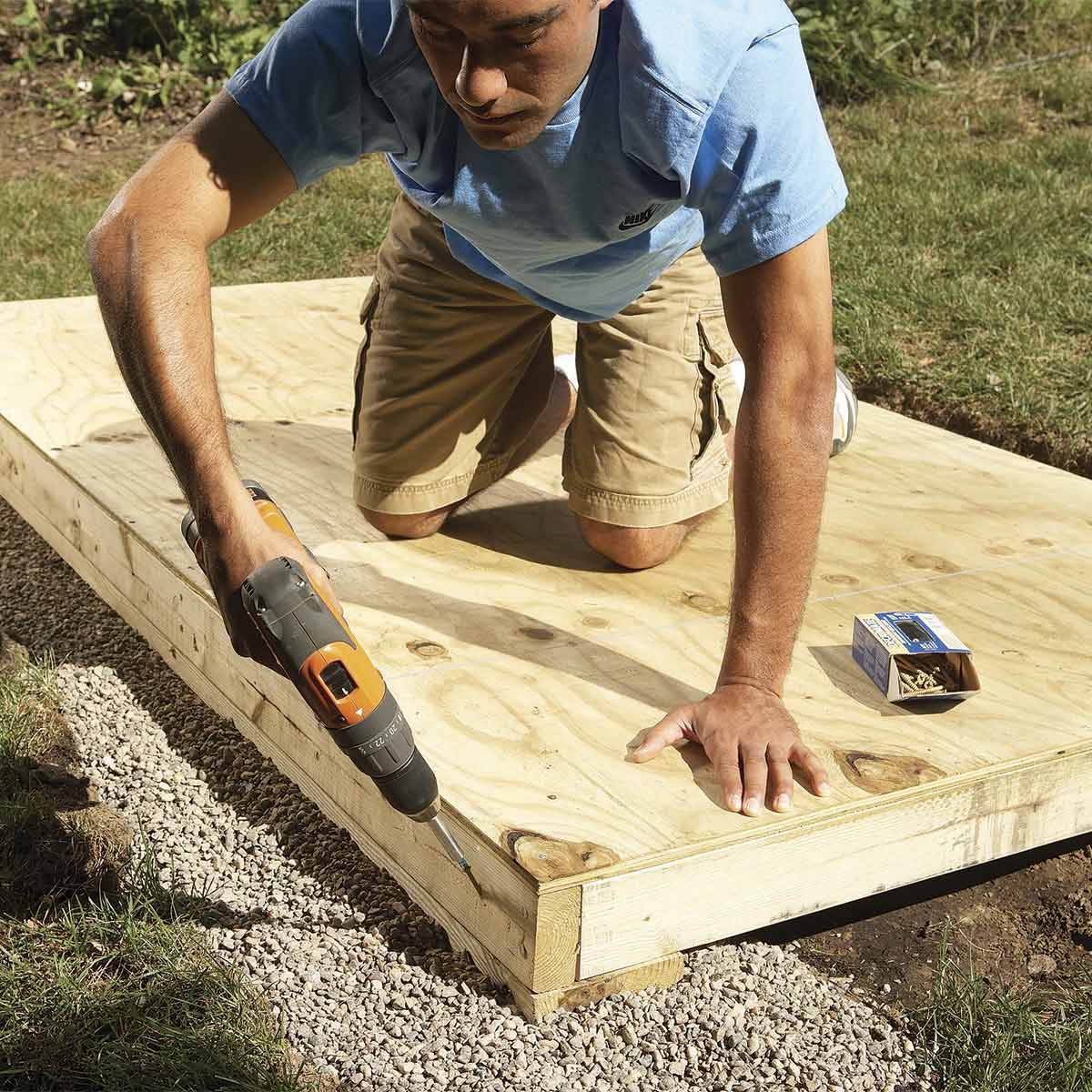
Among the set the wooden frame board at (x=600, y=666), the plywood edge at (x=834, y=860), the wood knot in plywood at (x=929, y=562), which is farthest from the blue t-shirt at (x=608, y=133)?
the wood knot in plywood at (x=929, y=562)

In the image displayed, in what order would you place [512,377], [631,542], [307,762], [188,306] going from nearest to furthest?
[188,306]
[307,762]
[631,542]
[512,377]

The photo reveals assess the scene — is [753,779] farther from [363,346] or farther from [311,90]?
[363,346]

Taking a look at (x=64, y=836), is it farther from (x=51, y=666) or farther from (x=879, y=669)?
(x=879, y=669)

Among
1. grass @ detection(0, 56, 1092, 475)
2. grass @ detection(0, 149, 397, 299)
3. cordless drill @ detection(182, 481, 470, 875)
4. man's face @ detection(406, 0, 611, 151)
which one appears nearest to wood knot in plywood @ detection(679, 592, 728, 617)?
cordless drill @ detection(182, 481, 470, 875)

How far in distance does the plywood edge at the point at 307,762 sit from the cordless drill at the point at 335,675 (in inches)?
7.5

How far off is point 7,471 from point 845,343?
9.14 feet

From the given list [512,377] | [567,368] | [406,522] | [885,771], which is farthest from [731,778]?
[567,368]

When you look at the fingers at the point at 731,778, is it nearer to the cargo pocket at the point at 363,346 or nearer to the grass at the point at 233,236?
the cargo pocket at the point at 363,346

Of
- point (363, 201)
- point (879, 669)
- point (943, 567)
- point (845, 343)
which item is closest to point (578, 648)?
point (879, 669)

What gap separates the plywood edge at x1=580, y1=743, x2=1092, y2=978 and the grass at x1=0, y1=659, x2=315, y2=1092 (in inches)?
20.1

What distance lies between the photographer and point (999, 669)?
2516 mm

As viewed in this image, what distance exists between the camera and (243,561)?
72.9 inches

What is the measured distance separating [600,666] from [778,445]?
0.61 m

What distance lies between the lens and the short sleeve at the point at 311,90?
7.03 ft
